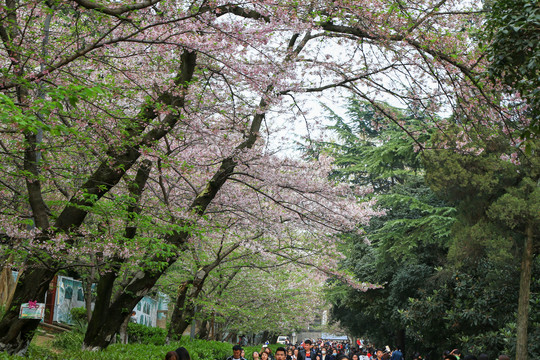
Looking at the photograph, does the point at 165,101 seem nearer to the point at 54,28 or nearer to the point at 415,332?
the point at 54,28

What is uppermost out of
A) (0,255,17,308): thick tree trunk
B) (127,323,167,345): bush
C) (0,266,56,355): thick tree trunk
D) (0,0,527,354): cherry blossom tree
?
(0,0,527,354): cherry blossom tree

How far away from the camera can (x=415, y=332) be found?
2436 cm

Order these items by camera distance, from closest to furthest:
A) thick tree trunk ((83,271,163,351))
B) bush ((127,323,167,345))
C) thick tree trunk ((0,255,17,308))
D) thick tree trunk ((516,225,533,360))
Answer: thick tree trunk ((83,271,163,351))
thick tree trunk ((516,225,533,360))
thick tree trunk ((0,255,17,308))
bush ((127,323,167,345))

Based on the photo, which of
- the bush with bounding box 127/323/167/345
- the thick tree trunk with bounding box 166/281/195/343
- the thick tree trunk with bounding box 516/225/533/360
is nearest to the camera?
the thick tree trunk with bounding box 516/225/533/360

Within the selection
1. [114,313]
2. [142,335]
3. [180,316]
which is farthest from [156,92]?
[142,335]

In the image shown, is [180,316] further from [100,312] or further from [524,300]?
[524,300]

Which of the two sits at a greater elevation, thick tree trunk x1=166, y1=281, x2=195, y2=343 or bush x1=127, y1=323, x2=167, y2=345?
thick tree trunk x1=166, y1=281, x2=195, y2=343

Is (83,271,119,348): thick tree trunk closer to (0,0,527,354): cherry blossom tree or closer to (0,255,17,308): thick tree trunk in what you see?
(0,0,527,354): cherry blossom tree

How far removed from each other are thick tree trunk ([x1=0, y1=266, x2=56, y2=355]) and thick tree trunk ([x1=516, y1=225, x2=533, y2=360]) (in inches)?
485

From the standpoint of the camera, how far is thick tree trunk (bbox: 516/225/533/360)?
15.3 m

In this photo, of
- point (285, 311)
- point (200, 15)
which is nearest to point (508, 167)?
point (200, 15)

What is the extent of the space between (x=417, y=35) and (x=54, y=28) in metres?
8.99

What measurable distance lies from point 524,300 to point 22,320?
508 inches

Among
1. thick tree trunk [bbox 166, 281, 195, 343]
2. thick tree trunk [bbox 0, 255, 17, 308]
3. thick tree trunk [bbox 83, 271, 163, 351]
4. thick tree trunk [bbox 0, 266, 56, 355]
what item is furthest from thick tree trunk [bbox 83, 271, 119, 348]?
thick tree trunk [bbox 0, 255, 17, 308]
